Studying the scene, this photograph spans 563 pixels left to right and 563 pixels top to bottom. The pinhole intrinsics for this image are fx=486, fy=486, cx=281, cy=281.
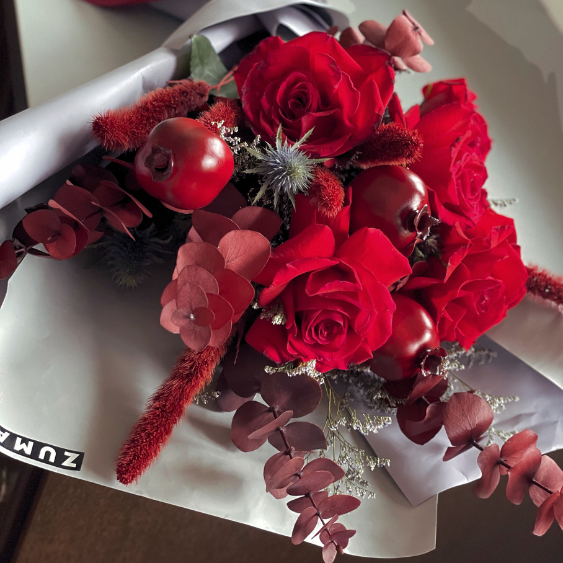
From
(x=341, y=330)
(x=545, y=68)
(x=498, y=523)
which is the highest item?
(x=545, y=68)

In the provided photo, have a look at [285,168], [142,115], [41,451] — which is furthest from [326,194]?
[41,451]

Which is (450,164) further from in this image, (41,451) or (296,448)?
(41,451)

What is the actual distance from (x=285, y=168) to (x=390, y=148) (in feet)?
0.27

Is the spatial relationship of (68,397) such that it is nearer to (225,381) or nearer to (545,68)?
(225,381)

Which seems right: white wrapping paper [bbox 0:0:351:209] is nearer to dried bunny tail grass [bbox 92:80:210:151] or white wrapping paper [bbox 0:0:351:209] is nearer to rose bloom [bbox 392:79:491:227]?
dried bunny tail grass [bbox 92:80:210:151]

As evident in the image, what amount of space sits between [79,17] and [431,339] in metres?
0.48

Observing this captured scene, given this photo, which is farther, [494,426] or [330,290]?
[494,426]

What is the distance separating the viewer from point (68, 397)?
35 centimetres

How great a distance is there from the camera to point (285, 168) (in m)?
0.33

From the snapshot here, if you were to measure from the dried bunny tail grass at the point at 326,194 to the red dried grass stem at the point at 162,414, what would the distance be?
0.40ft

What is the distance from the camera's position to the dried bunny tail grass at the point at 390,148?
0.35 meters

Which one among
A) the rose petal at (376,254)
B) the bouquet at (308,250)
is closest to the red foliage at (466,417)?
the bouquet at (308,250)

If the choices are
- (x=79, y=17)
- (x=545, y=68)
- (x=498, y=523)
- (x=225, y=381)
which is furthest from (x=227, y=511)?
(x=545, y=68)

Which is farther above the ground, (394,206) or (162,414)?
(394,206)
